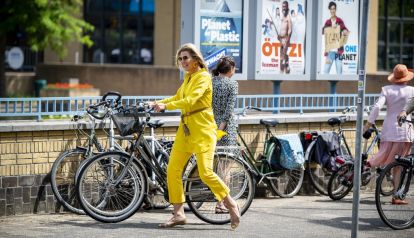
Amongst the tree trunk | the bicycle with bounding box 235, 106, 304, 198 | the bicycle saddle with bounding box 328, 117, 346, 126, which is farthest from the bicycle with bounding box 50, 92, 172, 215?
the tree trunk

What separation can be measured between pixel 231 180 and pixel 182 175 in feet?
1.73

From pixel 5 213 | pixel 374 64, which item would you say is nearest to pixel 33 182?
pixel 5 213

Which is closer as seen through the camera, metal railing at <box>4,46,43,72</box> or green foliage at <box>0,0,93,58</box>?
green foliage at <box>0,0,93,58</box>

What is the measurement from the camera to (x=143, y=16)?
3559 cm

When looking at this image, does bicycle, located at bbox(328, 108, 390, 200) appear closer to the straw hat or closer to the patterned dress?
Result: the straw hat

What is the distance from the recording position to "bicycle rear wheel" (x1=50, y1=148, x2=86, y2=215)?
410 inches

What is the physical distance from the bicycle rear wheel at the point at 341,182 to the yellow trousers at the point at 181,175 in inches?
111

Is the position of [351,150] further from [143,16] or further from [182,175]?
[143,16]

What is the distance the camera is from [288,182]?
488 inches

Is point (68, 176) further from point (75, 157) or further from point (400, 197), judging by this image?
point (400, 197)

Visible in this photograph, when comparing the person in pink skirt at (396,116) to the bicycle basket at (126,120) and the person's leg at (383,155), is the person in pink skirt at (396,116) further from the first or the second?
the bicycle basket at (126,120)

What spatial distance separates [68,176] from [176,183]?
147 centimetres

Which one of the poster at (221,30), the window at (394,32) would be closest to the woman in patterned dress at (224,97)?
the poster at (221,30)

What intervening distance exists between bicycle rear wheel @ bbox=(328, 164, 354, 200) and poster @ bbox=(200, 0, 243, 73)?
195 centimetres
